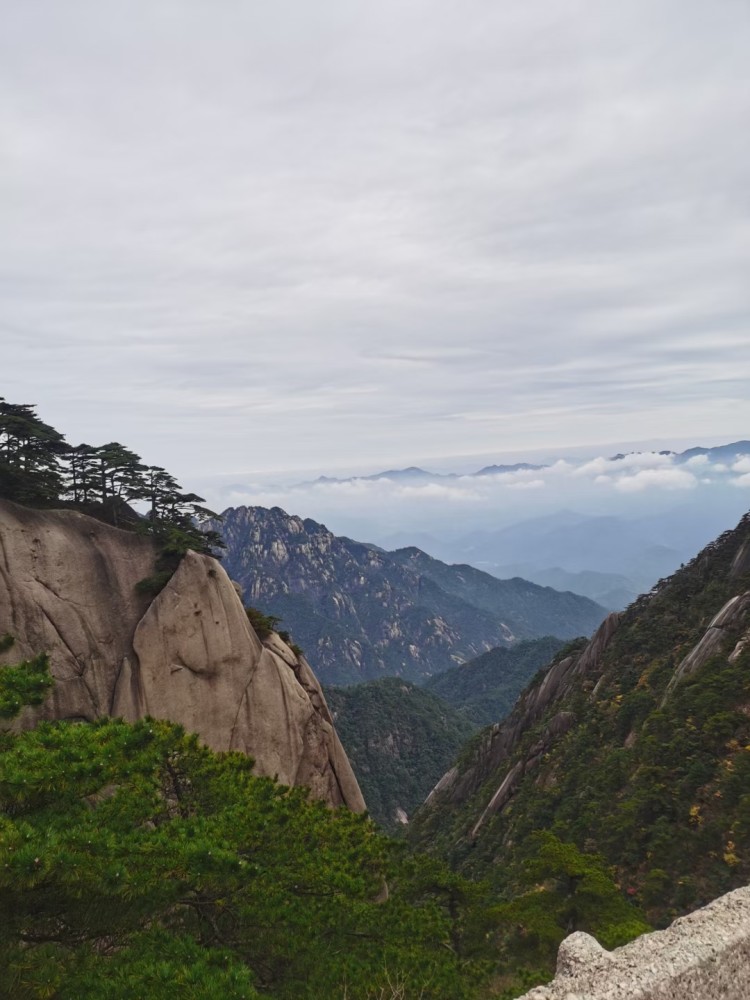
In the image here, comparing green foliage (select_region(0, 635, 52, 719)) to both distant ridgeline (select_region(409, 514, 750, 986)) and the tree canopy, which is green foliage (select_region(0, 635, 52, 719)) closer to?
the tree canopy

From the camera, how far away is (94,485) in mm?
31828

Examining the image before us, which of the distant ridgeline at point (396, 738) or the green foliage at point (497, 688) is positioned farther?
the green foliage at point (497, 688)

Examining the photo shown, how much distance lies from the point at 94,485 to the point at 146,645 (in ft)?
33.4

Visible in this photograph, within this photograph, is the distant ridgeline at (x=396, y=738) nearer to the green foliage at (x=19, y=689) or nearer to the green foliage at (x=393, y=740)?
the green foliage at (x=393, y=740)

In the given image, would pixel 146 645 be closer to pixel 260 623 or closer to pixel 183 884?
pixel 260 623

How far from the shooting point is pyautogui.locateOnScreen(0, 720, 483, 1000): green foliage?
289 inches

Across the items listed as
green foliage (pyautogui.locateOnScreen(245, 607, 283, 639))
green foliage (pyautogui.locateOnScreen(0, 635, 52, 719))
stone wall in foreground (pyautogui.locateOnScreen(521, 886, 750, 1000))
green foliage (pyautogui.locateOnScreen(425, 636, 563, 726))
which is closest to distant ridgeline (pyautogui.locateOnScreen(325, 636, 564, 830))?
green foliage (pyautogui.locateOnScreen(425, 636, 563, 726))

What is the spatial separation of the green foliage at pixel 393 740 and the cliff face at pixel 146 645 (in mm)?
83057

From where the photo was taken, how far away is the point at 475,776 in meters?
60.2

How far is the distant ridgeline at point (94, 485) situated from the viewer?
2856cm

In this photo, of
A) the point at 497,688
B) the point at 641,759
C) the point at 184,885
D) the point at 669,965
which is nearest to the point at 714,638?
the point at 641,759

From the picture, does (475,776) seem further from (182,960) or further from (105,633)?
(182,960)

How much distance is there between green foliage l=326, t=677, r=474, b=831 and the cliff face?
83057 mm

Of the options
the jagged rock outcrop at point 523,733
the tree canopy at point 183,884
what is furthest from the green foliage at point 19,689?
the jagged rock outcrop at point 523,733
